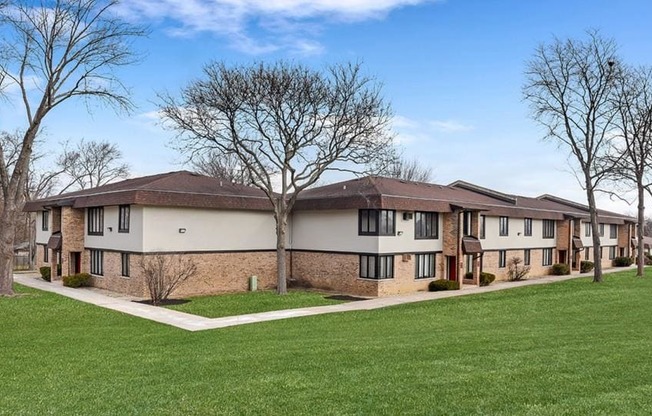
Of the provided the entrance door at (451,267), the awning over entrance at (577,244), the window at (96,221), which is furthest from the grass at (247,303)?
the awning over entrance at (577,244)

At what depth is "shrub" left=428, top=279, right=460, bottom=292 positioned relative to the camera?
25.5 meters

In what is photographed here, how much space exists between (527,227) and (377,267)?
15.1m

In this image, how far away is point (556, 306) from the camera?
60.2 ft

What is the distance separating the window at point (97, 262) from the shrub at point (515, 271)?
73.5 ft

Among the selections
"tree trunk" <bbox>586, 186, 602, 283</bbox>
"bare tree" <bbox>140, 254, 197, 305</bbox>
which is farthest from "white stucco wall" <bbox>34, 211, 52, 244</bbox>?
"tree trunk" <bbox>586, 186, 602, 283</bbox>

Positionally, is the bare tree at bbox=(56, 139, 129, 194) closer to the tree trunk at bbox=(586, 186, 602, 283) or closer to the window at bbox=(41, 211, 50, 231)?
the window at bbox=(41, 211, 50, 231)

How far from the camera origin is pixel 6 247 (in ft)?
70.1

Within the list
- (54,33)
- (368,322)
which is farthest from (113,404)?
(54,33)

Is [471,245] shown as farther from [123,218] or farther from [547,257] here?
[123,218]

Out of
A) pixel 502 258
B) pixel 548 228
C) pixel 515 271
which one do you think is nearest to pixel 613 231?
pixel 548 228

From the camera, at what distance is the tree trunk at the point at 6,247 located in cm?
2105

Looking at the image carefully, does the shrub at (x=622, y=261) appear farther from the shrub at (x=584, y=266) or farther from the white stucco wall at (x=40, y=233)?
the white stucco wall at (x=40, y=233)

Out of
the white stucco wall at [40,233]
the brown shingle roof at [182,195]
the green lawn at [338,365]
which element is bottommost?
the green lawn at [338,365]

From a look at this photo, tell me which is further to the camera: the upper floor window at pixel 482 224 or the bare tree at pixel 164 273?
the upper floor window at pixel 482 224
